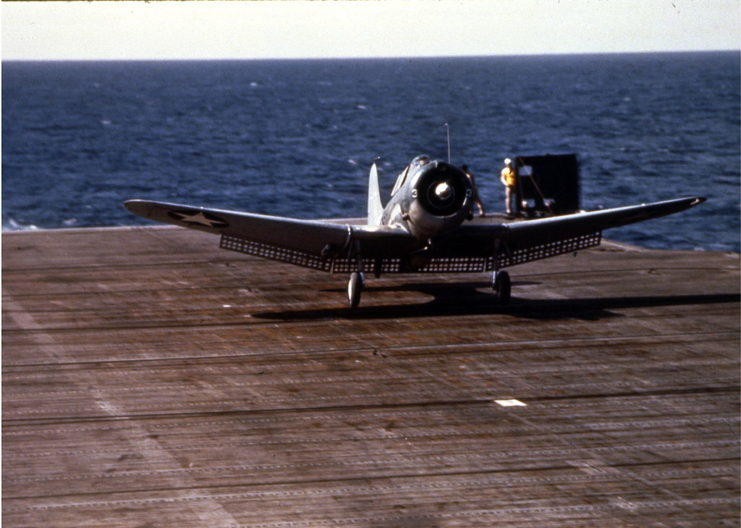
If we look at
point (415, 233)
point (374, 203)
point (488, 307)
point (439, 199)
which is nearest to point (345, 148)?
point (374, 203)

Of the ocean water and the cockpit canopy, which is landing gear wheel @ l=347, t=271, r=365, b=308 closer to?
the cockpit canopy

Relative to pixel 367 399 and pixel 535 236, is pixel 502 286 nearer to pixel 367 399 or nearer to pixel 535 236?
pixel 535 236

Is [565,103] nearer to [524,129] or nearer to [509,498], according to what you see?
[524,129]

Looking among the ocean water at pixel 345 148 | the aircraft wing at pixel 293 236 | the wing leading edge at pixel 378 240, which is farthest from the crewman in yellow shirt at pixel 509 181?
the aircraft wing at pixel 293 236

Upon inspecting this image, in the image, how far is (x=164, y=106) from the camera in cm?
15600

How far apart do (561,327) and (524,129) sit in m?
84.4

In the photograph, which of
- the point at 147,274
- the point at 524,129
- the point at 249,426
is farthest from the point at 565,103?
the point at 249,426

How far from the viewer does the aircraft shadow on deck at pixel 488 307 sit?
18453 millimetres

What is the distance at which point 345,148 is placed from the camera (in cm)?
8931

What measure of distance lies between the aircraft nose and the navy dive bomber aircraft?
0.02m

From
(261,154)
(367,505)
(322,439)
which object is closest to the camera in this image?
(367,505)

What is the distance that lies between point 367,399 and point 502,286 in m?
5.95

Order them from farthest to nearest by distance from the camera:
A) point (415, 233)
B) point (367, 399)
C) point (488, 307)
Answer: point (488, 307) → point (415, 233) → point (367, 399)

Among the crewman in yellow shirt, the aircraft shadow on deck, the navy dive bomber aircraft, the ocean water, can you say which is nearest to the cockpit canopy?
the navy dive bomber aircraft
